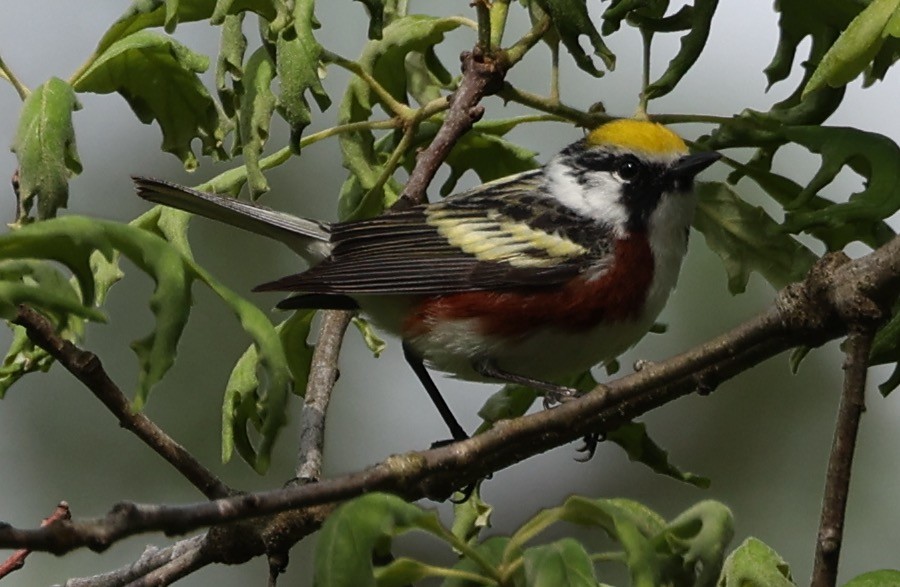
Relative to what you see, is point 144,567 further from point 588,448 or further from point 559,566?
point 588,448

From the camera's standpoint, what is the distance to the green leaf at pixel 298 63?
8.82ft

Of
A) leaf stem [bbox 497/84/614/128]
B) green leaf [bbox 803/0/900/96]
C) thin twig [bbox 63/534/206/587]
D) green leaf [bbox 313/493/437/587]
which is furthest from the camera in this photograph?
leaf stem [bbox 497/84/614/128]

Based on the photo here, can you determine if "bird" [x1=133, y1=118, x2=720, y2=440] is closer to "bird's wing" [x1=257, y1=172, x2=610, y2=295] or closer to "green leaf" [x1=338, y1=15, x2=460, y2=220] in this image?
"bird's wing" [x1=257, y1=172, x2=610, y2=295]

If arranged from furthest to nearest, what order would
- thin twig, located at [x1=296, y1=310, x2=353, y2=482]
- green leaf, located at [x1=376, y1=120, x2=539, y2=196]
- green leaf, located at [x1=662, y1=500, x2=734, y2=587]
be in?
green leaf, located at [x1=376, y1=120, x2=539, y2=196]
thin twig, located at [x1=296, y1=310, x2=353, y2=482]
green leaf, located at [x1=662, y1=500, x2=734, y2=587]

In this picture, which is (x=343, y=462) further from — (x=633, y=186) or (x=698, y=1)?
(x=698, y=1)

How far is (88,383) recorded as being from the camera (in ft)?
7.07

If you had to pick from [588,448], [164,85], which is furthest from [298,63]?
[588,448]

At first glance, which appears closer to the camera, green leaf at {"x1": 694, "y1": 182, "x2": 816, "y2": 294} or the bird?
green leaf at {"x1": 694, "y1": 182, "x2": 816, "y2": 294}

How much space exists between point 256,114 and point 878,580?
5.31 feet

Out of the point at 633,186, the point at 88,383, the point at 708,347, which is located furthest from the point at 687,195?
the point at 88,383

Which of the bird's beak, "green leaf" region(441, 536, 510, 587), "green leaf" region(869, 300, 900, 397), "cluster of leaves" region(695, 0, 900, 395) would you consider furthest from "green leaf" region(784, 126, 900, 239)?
"green leaf" region(441, 536, 510, 587)

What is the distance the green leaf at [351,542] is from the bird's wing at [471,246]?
1709mm

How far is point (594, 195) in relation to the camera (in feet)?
13.4

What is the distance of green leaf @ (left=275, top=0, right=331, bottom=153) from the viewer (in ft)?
8.82
